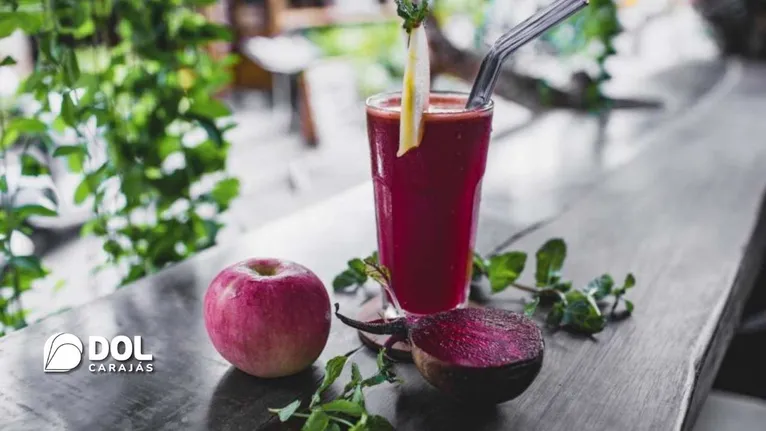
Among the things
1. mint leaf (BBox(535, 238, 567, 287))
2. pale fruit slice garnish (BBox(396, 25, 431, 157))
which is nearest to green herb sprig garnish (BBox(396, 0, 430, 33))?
pale fruit slice garnish (BBox(396, 25, 431, 157))

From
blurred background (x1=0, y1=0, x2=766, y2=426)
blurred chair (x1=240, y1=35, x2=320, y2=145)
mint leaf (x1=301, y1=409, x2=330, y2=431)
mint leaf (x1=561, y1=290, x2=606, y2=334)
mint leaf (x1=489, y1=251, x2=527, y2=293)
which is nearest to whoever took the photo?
mint leaf (x1=301, y1=409, x2=330, y2=431)

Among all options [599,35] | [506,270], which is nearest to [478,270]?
[506,270]

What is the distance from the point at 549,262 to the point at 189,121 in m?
0.82

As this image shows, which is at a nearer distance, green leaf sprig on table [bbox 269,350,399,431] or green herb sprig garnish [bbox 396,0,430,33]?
green leaf sprig on table [bbox 269,350,399,431]

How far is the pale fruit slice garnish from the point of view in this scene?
2.53 ft

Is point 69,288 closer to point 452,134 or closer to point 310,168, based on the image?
point 310,168

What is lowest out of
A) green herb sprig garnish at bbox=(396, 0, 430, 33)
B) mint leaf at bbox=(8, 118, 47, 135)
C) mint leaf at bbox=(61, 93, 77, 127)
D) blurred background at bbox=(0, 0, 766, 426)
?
blurred background at bbox=(0, 0, 766, 426)

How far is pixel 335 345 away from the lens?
0.87 m

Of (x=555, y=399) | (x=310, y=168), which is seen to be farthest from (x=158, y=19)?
(x=310, y=168)

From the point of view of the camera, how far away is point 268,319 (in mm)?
753

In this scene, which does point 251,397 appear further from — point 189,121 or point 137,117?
point 137,117

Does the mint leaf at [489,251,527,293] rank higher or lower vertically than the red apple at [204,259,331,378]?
lower

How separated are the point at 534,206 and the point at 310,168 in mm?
4341

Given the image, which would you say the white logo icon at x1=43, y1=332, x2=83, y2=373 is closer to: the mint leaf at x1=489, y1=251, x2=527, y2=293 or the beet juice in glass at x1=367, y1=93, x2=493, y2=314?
the beet juice in glass at x1=367, y1=93, x2=493, y2=314
